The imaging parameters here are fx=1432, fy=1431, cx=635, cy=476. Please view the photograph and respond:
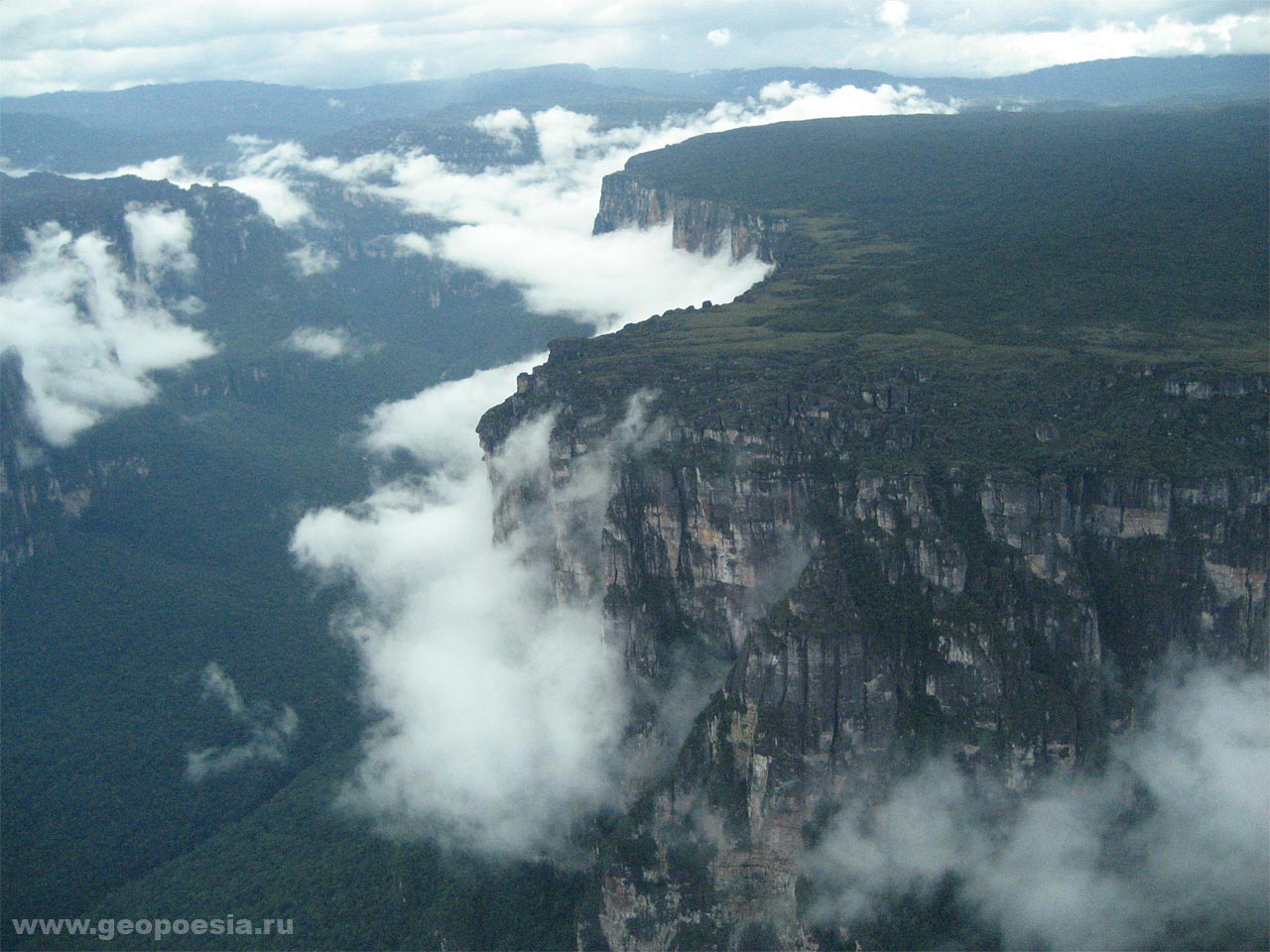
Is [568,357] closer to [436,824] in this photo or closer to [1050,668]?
[436,824]

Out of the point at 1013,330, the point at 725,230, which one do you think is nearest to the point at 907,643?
the point at 1013,330

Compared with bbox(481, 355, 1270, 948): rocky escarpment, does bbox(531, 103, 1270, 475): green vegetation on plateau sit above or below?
above

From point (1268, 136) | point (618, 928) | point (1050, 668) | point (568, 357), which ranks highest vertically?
point (1268, 136)

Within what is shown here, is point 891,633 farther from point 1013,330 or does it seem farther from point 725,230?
point 725,230

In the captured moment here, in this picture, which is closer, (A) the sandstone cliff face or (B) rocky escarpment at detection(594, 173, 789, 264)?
(A) the sandstone cliff face

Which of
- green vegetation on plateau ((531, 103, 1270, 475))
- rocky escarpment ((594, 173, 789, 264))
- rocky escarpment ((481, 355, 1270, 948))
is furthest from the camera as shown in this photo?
rocky escarpment ((594, 173, 789, 264))

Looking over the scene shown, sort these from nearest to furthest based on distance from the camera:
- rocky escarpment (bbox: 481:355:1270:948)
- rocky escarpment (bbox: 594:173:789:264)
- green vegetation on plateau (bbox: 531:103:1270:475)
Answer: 1. rocky escarpment (bbox: 481:355:1270:948)
2. green vegetation on plateau (bbox: 531:103:1270:475)
3. rocky escarpment (bbox: 594:173:789:264)

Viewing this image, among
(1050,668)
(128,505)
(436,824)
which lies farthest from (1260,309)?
(128,505)

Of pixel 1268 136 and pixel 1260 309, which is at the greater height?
pixel 1268 136

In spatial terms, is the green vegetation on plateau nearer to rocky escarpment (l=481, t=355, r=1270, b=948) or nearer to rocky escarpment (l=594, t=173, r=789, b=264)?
rocky escarpment (l=594, t=173, r=789, b=264)

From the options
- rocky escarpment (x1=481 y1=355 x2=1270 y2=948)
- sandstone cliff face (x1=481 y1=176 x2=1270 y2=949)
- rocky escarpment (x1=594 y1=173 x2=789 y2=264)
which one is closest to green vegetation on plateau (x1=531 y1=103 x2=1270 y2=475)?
rocky escarpment (x1=594 y1=173 x2=789 y2=264)
